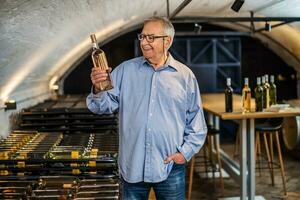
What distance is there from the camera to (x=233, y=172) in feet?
14.5

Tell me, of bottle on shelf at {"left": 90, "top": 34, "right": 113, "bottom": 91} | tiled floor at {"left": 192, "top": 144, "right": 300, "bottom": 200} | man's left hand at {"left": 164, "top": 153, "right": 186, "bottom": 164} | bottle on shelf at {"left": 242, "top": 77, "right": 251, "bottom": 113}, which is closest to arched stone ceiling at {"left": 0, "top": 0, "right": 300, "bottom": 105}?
bottle on shelf at {"left": 90, "top": 34, "right": 113, "bottom": 91}

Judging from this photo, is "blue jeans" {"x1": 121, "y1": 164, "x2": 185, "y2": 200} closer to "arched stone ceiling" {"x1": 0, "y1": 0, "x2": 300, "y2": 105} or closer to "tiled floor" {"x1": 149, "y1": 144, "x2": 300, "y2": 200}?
"arched stone ceiling" {"x1": 0, "y1": 0, "x2": 300, "y2": 105}

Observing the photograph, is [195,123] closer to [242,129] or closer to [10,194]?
[10,194]

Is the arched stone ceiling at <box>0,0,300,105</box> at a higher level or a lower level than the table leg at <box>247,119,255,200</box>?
higher

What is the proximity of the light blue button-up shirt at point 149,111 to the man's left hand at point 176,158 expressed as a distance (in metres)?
0.02

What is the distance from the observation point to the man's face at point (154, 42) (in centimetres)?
188

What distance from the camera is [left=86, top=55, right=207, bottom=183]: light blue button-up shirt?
75.0 inches

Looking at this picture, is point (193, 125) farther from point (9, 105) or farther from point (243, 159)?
point (243, 159)

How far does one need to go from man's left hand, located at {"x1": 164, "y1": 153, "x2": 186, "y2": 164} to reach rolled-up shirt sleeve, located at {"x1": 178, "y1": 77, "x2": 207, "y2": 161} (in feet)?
0.07

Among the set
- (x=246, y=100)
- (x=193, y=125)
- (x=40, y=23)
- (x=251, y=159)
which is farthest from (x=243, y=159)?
(x=40, y=23)

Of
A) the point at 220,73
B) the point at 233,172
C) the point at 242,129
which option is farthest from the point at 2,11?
the point at 220,73

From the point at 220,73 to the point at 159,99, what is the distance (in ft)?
18.2

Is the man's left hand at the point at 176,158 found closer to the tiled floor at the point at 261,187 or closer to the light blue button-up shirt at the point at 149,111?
the light blue button-up shirt at the point at 149,111

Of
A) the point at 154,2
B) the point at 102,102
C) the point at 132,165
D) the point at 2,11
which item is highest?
the point at 154,2
